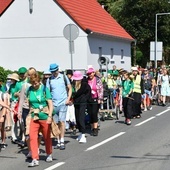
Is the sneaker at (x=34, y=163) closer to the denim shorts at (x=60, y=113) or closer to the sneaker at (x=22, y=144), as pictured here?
the denim shorts at (x=60, y=113)

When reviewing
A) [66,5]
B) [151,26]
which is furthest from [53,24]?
[151,26]

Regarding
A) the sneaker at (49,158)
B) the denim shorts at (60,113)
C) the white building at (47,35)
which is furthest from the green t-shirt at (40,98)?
the white building at (47,35)

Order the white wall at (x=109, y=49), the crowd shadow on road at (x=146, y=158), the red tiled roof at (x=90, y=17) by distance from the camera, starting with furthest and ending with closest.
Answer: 1. the white wall at (x=109, y=49)
2. the red tiled roof at (x=90, y=17)
3. the crowd shadow on road at (x=146, y=158)

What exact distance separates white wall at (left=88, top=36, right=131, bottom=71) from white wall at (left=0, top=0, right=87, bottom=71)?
131cm

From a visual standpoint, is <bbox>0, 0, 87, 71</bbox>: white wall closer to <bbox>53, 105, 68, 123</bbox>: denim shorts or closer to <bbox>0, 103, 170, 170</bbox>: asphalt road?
<bbox>0, 103, 170, 170</bbox>: asphalt road

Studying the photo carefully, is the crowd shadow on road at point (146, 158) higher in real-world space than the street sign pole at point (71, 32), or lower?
lower

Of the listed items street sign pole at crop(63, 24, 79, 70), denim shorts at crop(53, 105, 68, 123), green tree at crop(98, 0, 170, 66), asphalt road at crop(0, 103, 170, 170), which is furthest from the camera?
green tree at crop(98, 0, 170, 66)

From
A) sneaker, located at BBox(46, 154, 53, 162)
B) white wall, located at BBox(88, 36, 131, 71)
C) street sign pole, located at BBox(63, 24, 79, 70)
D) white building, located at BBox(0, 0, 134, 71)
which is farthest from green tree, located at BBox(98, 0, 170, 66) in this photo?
sneaker, located at BBox(46, 154, 53, 162)

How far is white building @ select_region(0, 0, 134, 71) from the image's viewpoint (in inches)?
1435

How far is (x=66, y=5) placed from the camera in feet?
121

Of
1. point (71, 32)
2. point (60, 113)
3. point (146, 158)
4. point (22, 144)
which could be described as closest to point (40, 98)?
point (60, 113)

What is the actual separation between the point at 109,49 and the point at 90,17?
12.0ft

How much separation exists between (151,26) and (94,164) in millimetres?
46761

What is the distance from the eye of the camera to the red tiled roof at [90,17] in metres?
36.0
